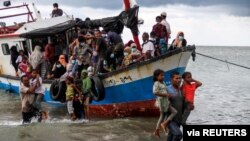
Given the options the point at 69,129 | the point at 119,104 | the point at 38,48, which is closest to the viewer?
the point at 69,129

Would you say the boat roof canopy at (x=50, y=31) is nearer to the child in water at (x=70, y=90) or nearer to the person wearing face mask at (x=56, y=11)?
the person wearing face mask at (x=56, y=11)

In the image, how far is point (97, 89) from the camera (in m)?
13.2

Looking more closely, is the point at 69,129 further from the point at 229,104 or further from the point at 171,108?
the point at 229,104

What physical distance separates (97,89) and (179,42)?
261 centimetres

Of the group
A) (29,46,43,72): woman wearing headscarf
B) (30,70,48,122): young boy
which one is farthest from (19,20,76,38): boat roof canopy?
(30,70,48,122): young boy

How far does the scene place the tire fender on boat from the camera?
13.2 metres

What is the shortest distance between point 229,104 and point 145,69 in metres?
8.74

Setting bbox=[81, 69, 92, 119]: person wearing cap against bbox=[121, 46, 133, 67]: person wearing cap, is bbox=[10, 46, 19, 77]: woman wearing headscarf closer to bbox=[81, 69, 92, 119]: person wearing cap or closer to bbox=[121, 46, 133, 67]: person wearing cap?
bbox=[81, 69, 92, 119]: person wearing cap

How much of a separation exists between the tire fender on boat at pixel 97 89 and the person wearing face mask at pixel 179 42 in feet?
7.22

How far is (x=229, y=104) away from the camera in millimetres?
20641

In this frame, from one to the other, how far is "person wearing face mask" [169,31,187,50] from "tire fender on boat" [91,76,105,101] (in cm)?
220

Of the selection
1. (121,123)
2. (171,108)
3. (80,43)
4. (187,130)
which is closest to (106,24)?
(80,43)

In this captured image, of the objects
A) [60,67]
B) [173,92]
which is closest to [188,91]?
[173,92]

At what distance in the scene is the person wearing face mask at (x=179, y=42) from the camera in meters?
13.1
